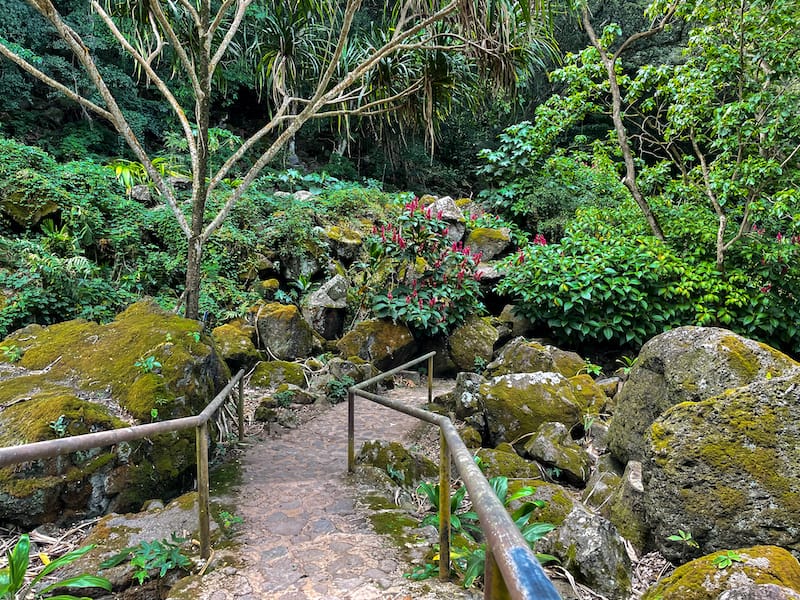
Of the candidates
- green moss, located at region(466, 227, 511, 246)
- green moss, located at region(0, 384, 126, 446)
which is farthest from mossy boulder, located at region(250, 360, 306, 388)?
green moss, located at region(466, 227, 511, 246)

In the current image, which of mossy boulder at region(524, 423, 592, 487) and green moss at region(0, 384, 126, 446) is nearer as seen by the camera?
green moss at region(0, 384, 126, 446)

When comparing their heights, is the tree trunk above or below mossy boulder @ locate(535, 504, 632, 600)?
above

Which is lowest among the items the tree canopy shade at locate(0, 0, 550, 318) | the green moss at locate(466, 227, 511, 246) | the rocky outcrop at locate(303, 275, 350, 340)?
the rocky outcrop at locate(303, 275, 350, 340)

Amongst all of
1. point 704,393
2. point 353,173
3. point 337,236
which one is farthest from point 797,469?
point 353,173

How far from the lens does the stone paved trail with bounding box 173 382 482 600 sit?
5.97 feet

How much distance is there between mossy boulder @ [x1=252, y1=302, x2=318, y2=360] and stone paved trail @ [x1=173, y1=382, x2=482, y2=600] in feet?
6.44

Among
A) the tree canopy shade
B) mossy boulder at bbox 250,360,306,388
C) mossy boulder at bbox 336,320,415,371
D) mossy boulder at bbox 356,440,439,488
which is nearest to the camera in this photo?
mossy boulder at bbox 356,440,439,488

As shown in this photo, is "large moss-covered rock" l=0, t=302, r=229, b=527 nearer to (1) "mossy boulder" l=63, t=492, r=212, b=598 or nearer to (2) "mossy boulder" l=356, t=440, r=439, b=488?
(1) "mossy boulder" l=63, t=492, r=212, b=598

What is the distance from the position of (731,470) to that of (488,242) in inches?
263

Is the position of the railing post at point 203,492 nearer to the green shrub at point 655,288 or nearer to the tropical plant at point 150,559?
the tropical plant at point 150,559

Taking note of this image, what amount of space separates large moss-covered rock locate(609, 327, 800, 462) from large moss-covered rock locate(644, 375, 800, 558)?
70 centimetres

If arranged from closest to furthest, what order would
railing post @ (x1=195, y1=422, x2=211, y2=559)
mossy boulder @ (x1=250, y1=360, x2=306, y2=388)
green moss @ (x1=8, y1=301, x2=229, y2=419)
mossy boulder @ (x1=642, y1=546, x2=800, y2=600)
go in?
mossy boulder @ (x1=642, y1=546, x2=800, y2=600), railing post @ (x1=195, y1=422, x2=211, y2=559), green moss @ (x1=8, y1=301, x2=229, y2=419), mossy boulder @ (x1=250, y1=360, x2=306, y2=388)

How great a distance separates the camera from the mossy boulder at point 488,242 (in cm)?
859

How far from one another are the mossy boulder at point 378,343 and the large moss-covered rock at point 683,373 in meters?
3.19
